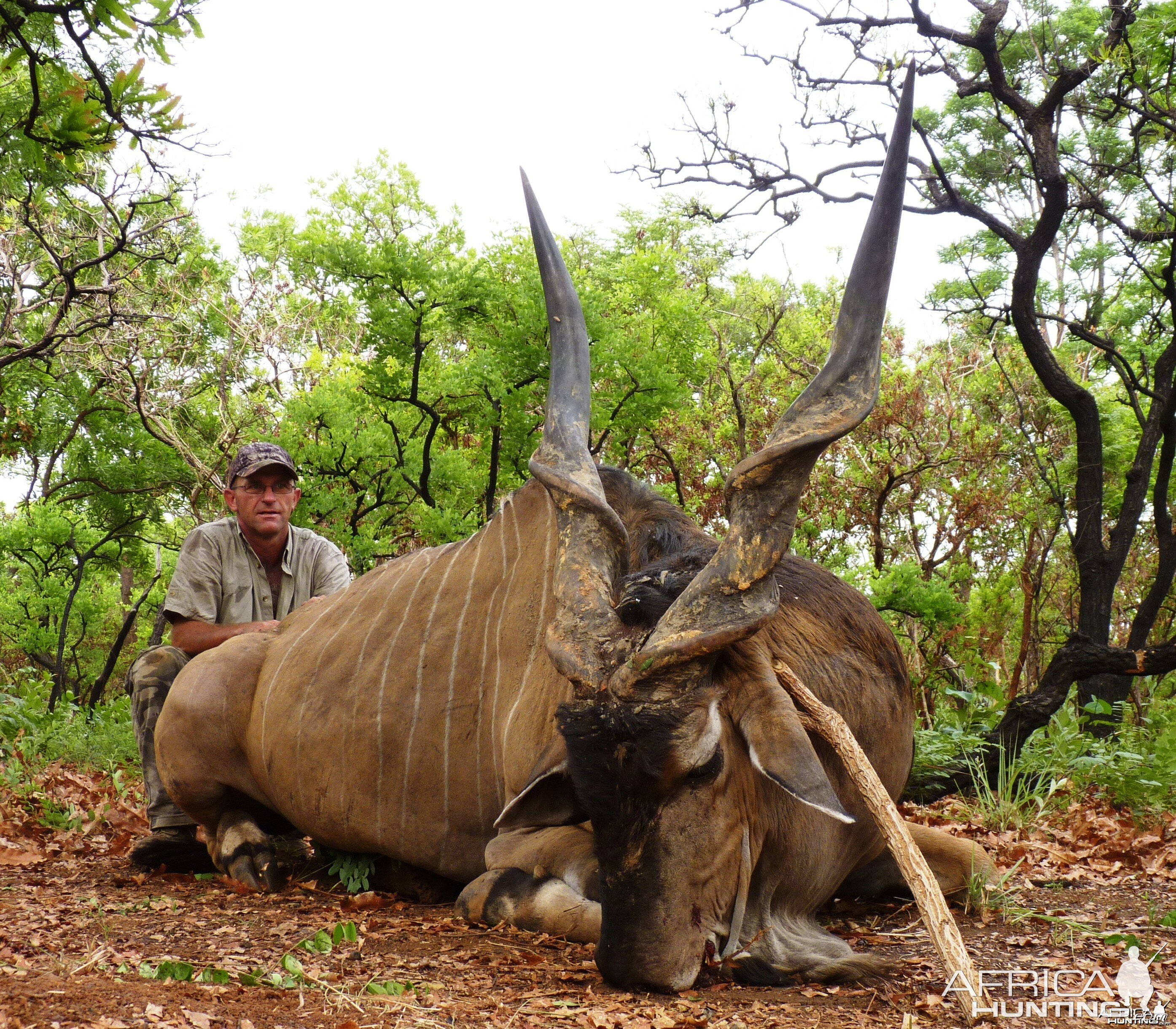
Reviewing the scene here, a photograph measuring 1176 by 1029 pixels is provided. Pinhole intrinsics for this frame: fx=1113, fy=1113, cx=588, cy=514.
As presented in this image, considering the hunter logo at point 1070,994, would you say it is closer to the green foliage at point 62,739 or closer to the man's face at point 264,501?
the man's face at point 264,501

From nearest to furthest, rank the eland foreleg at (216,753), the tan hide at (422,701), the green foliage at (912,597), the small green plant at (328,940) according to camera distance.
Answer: the small green plant at (328,940)
the tan hide at (422,701)
the eland foreleg at (216,753)
the green foliage at (912,597)

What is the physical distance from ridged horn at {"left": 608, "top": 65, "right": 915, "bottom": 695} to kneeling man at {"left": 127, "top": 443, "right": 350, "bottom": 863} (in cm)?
266

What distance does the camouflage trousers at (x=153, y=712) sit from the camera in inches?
184

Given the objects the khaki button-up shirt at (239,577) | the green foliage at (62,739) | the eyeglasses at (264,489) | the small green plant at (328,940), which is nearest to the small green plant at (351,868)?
the small green plant at (328,940)

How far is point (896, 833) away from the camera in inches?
104

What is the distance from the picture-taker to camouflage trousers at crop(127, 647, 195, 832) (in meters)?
4.67

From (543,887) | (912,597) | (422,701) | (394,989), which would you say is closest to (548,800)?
(543,887)

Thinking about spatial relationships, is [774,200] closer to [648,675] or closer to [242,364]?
[648,675]

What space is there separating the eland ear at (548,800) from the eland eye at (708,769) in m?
0.50

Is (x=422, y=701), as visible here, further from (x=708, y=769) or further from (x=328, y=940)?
(x=708, y=769)

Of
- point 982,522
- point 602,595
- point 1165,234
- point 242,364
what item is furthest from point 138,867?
point 242,364

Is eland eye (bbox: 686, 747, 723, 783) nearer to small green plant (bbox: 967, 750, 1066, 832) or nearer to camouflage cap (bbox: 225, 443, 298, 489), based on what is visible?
small green plant (bbox: 967, 750, 1066, 832)

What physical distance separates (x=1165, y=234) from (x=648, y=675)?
6252 mm

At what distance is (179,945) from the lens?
3002 mm
